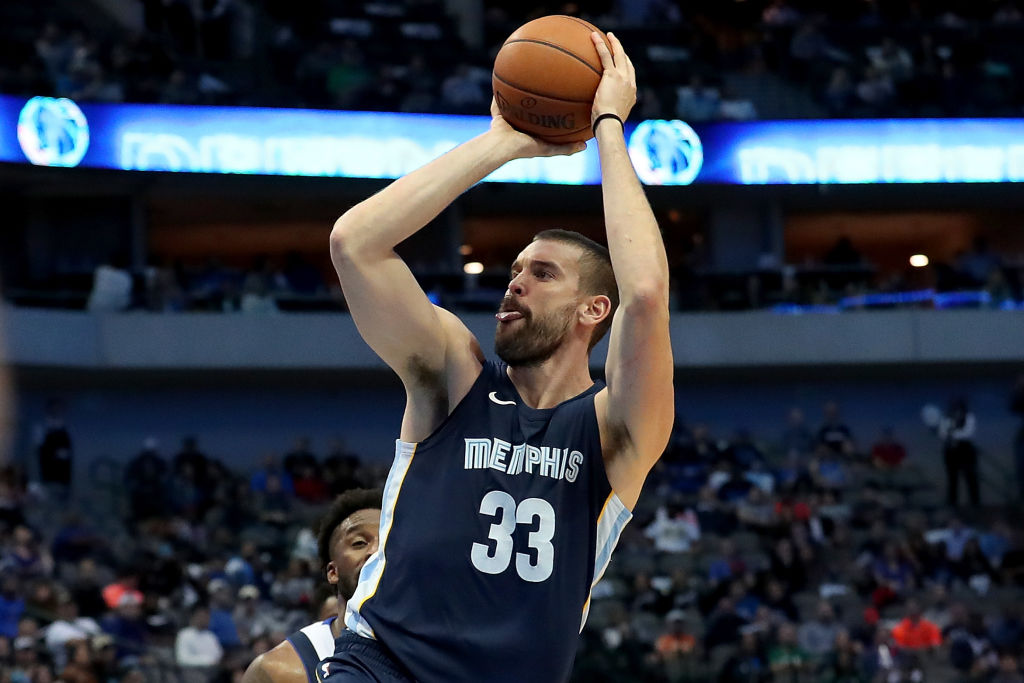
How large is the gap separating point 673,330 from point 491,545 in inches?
683

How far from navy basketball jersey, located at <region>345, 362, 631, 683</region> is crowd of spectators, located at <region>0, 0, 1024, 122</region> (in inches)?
631

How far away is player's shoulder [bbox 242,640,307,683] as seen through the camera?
15.9 feet

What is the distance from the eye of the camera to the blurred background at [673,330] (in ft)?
46.4

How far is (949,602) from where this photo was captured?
15.1 m

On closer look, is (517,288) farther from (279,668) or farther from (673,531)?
(673,531)

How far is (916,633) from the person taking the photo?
14.0 meters

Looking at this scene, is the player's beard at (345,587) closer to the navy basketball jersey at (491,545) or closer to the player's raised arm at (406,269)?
the navy basketball jersey at (491,545)

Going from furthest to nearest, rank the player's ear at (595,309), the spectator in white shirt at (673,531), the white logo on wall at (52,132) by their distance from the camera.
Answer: the white logo on wall at (52,132)
the spectator in white shirt at (673,531)
the player's ear at (595,309)

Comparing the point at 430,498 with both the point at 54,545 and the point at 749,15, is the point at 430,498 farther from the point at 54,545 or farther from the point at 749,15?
the point at 749,15

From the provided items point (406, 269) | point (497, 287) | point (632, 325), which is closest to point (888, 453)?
point (497, 287)

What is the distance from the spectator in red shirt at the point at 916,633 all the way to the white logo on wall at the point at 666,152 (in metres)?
8.51

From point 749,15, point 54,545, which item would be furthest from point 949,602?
point 749,15

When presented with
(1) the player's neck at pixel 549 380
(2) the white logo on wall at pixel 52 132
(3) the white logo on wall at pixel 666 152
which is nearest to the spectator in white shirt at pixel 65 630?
(2) the white logo on wall at pixel 52 132

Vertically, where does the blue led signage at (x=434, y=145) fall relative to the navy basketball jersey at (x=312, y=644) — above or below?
above
